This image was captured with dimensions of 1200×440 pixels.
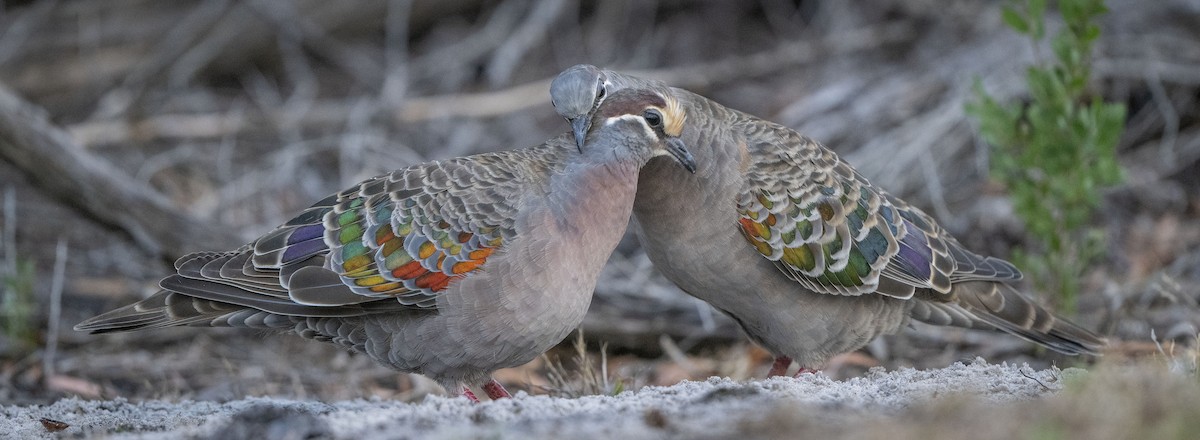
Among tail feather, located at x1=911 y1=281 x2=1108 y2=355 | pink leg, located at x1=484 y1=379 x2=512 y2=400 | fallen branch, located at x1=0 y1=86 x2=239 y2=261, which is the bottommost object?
tail feather, located at x1=911 y1=281 x2=1108 y2=355

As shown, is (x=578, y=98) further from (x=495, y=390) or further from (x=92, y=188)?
(x=92, y=188)

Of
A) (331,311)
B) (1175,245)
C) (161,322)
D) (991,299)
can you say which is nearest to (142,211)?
(161,322)

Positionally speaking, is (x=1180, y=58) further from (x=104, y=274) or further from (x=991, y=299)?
(x=104, y=274)

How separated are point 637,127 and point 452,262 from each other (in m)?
0.83

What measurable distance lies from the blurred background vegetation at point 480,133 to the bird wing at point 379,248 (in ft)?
3.05

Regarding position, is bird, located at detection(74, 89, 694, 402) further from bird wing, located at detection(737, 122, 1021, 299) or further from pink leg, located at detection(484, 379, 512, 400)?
bird wing, located at detection(737, 122, 1021, 299)

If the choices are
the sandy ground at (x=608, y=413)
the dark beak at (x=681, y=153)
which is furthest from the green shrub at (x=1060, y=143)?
the dark beak at (x=681, y=153)

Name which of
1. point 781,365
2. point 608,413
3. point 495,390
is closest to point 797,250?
point 781,365

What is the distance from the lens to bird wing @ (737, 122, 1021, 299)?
473 cm

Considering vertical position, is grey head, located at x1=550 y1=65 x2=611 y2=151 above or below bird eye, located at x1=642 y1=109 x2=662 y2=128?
above

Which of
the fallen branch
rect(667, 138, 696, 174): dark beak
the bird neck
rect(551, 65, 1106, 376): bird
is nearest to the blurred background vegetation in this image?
the fallen branch

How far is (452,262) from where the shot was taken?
4273mm

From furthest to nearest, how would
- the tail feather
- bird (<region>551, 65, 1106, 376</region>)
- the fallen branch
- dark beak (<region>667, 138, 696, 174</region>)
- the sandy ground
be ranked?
the fallen branch → the tail feather → bird (<region>551, 65, 1106, 376</region>) → dark beak (<region>667, 138, 696, 174</region>) → the sandy ground

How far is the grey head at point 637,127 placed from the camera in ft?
14.0
